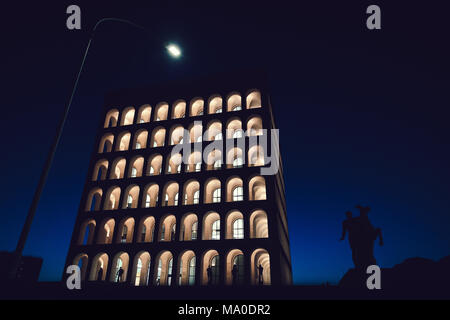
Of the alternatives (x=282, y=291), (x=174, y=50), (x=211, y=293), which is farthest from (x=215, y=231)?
(x=174, y=50)

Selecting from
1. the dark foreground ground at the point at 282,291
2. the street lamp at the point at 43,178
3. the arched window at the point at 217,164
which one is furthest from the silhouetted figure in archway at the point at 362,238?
the arched window at the point at 217,164

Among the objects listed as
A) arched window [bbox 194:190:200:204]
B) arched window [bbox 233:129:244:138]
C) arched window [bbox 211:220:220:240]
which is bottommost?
arched window [bbox 211:220:220:240]

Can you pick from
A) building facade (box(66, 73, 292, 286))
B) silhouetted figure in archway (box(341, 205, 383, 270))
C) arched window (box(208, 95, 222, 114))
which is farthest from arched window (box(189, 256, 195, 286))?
silhouetted figure in archway (box(341, 205, 383, 270))

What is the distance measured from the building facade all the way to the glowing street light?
50.1ft

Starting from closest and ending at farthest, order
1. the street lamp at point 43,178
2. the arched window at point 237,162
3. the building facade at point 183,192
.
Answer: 1. the street lamp at point 43,178
2. the building facade at point 183,192
3. the arched window at point 237,162

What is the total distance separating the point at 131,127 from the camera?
31656 millimetres

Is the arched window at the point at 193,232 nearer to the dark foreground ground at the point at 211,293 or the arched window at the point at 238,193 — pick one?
the arched window at the point at 238,193

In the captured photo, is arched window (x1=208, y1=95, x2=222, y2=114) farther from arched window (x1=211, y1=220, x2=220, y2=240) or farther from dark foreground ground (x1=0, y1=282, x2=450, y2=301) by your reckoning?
dark foreground ground (x1=0, y1=282, x2=450, y2=301)

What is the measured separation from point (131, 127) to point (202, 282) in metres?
19.1

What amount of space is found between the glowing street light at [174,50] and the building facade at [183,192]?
15.3m

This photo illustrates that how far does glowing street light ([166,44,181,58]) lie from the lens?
10031 millimetres

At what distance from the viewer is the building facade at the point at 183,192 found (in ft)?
74.6
